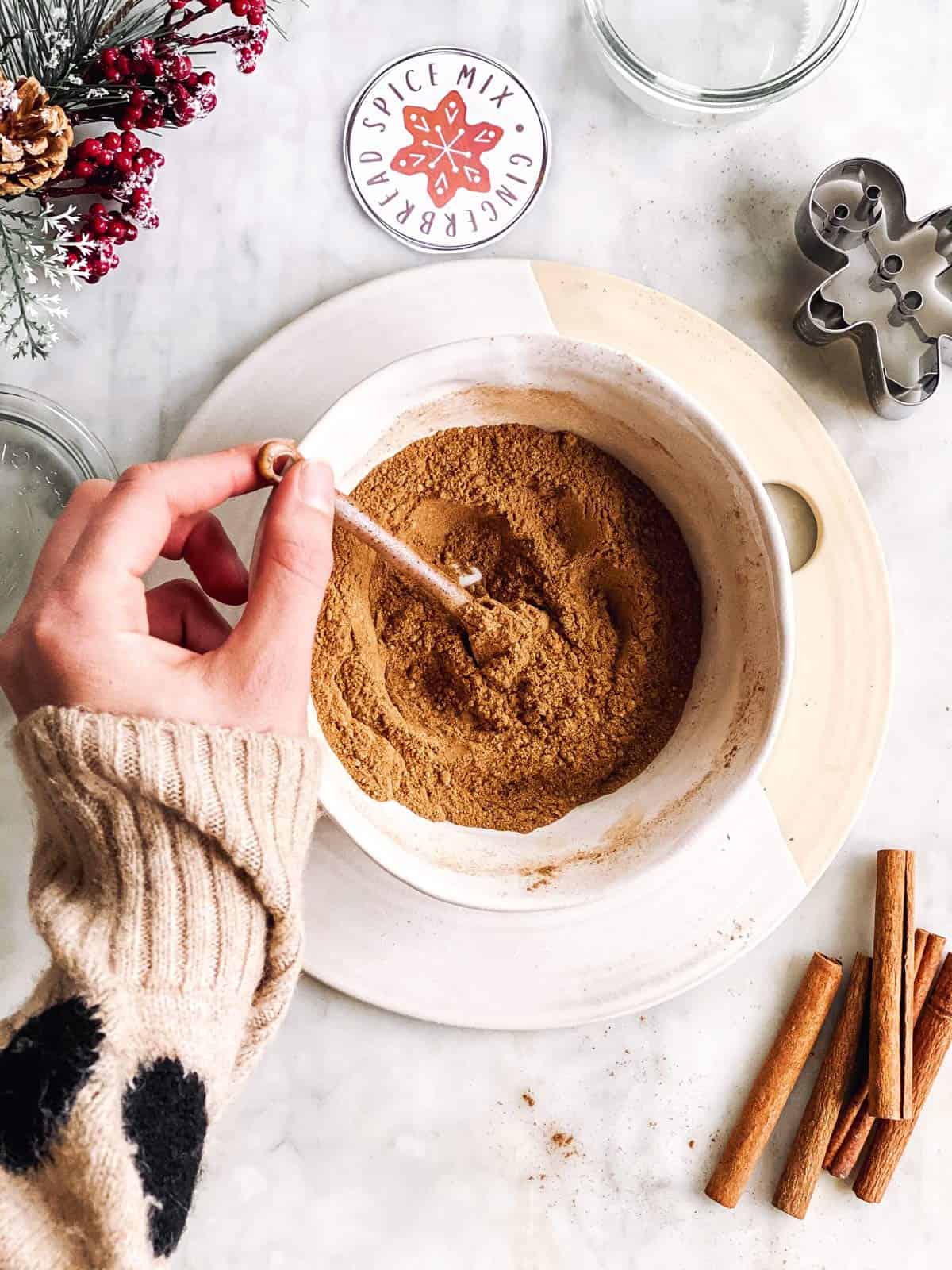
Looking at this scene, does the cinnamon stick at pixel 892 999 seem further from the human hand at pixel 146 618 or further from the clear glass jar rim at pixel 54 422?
the clear glass jar rim at pixel 54 422

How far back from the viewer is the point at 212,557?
0.91m

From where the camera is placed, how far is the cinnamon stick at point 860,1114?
109 centimetres

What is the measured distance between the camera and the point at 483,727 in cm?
96

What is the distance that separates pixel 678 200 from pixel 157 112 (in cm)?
51

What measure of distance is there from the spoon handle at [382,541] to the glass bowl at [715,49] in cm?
55

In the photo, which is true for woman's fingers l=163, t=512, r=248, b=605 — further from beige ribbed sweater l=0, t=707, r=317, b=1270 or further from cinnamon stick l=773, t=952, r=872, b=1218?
cinnamon stick l=773, t=952, r=872, b=1218

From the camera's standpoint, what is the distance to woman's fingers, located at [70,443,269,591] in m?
0.73

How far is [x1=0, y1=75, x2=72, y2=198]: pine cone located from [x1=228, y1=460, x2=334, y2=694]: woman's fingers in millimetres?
396

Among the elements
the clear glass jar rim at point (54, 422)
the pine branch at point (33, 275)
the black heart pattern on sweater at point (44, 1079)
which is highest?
the pine branch at point (33, 275)

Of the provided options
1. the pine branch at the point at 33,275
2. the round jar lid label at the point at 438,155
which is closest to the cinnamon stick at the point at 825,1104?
the round jar lid label at the point at 438,155

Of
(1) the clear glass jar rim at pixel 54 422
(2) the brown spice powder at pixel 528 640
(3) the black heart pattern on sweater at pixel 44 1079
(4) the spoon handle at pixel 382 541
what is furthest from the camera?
(1) the clear glass jar rim at pixel 54 422

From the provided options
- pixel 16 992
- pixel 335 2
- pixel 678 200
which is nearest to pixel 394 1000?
pixel 16 992

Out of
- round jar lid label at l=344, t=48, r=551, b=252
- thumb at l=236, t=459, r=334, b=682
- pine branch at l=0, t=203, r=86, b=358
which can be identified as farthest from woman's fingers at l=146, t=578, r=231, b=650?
round jar lid label at l=344, t=48, r=551, b=252

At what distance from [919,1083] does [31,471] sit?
1067 mm
